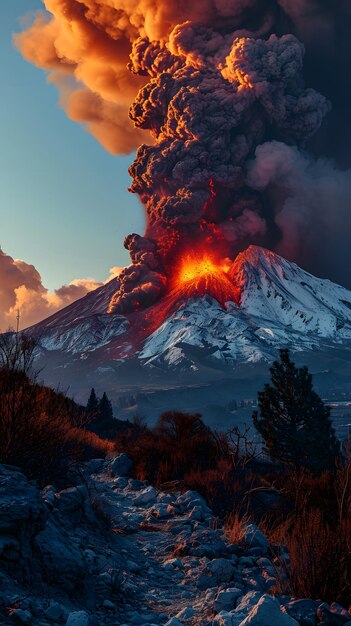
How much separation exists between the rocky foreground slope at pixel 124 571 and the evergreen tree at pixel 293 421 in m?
17.3

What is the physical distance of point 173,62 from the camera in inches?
5842

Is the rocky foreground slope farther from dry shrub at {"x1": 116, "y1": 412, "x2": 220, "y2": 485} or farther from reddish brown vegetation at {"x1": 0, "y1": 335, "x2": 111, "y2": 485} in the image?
dry shrub at {"x1": 116, "y1": 412, "x2": 220, "y2": 485}

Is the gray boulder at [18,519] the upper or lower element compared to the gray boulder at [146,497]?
upper

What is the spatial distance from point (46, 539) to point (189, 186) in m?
139

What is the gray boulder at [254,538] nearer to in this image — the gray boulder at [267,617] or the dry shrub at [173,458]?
the gray boulder at [267,617]

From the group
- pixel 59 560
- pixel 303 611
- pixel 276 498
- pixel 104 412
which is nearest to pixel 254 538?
pixel 303 611

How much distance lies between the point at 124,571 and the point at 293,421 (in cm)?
2044

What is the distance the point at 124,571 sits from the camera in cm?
509

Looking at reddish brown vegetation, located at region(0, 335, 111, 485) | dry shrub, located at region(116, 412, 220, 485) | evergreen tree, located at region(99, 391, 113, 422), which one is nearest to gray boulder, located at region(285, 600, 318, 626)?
reddish brown vegetation, located at region(0, 335, 111, 485)

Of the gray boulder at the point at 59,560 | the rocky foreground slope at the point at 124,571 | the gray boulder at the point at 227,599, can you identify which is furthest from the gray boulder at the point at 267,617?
the gray boulder at the point at 59,560

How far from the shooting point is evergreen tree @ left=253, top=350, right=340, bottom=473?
2359cm

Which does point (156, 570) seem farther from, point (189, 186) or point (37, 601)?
point (189, 186)

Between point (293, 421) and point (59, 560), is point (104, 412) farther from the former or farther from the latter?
point (59, 560)

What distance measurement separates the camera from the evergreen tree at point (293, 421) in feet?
77.4
